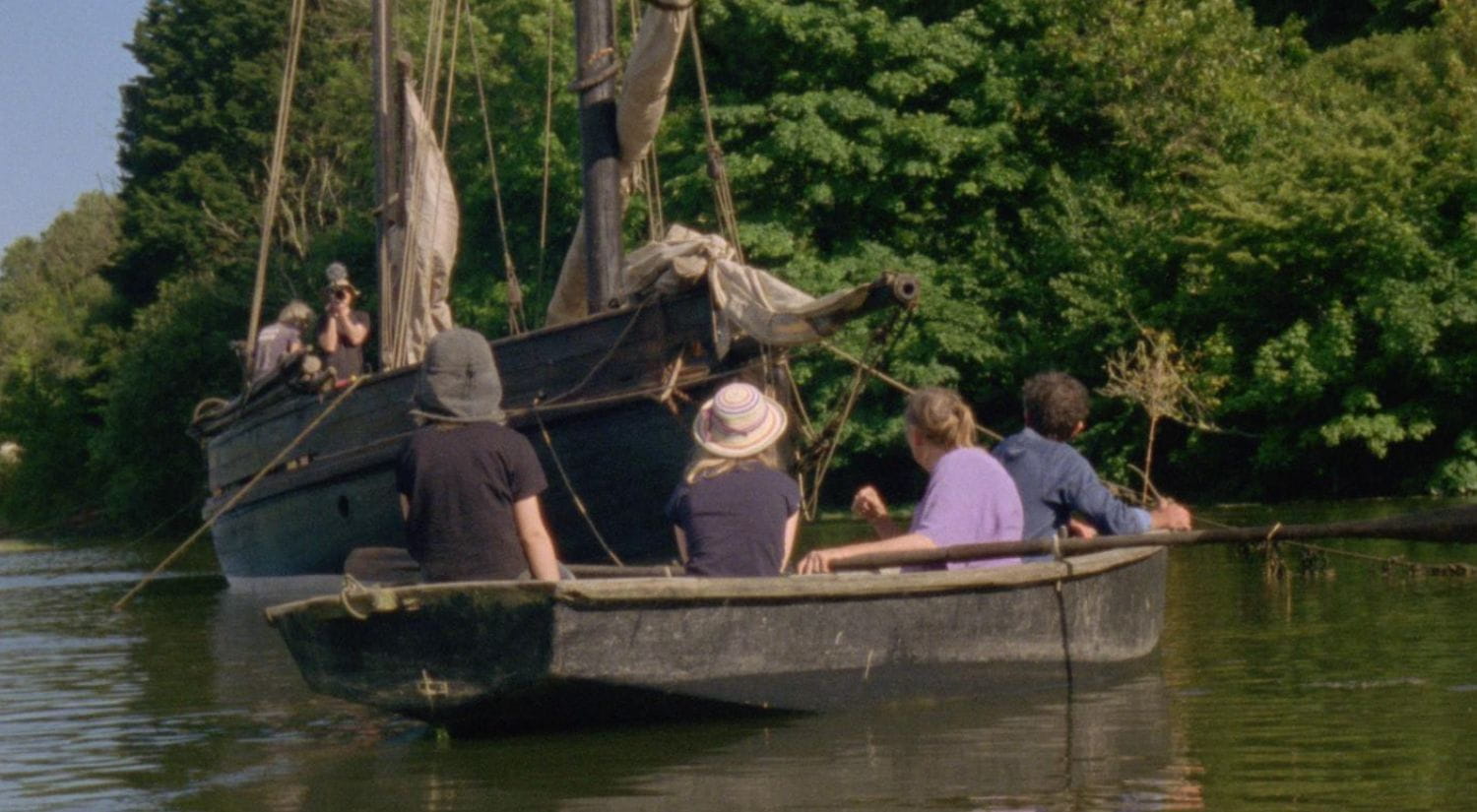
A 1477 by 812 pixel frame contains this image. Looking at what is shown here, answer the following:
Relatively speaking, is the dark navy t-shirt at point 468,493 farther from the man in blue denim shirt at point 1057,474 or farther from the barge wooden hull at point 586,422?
the barge wooden hull at point 586,422

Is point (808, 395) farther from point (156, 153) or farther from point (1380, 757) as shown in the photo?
point (1380, 757)

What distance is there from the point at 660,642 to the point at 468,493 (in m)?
0.86

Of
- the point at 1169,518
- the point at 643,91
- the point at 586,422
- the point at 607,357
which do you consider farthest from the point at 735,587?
the point at 643,91

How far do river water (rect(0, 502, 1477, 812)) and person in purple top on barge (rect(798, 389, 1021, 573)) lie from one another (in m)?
0.66

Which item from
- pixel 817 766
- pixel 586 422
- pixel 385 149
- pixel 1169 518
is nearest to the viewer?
pixel 817 766

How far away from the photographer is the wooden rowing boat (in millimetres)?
8469

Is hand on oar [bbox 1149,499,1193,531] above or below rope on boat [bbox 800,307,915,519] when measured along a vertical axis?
below

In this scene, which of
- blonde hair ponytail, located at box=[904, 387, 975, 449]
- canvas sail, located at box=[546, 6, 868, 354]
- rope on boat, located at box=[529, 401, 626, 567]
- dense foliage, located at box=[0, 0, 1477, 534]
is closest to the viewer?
blonde hair ponytail, located at box=[904, 387, 975, 449]

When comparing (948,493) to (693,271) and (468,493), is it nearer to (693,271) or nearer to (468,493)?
(468,493)

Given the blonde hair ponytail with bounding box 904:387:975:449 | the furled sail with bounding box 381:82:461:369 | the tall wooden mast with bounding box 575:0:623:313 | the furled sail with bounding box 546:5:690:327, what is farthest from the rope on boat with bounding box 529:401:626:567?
the blonde hair ponytail with bounding box 904:387:975:449

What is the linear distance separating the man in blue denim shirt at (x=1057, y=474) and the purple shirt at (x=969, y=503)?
0.45m

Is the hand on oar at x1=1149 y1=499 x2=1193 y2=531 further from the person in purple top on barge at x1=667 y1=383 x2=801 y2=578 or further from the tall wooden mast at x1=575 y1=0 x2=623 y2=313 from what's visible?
the tall wooden mast at x1=575 y1=0 x2=623 y2=313

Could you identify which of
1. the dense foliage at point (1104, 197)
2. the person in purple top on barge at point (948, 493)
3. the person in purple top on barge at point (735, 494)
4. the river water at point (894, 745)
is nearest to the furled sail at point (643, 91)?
the river water at point (894, 745)

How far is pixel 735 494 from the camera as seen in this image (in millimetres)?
9008
